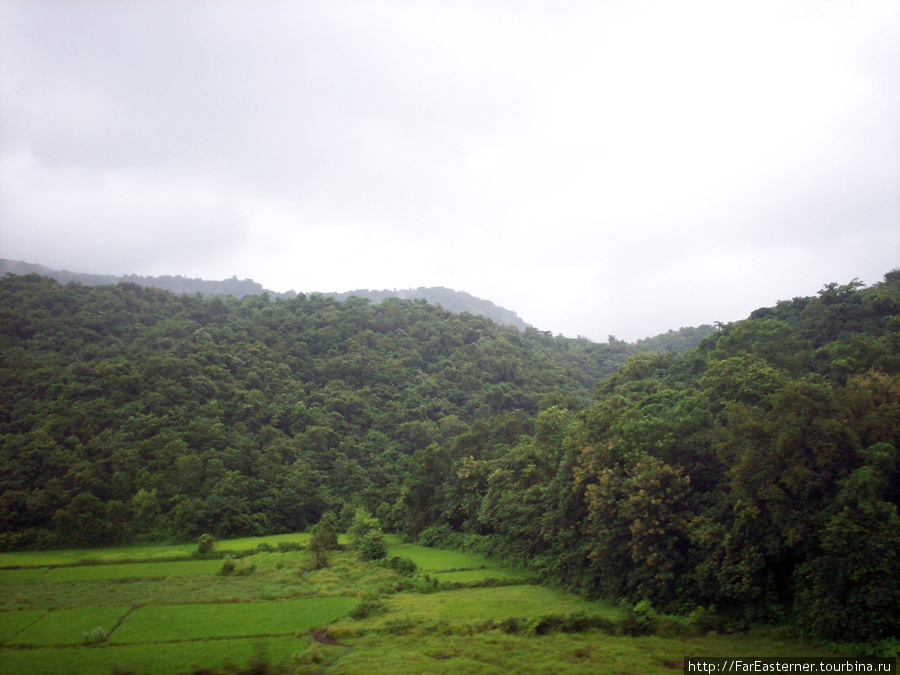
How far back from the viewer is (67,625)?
45.3ft

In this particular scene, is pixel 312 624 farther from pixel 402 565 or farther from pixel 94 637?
pixel 402 565

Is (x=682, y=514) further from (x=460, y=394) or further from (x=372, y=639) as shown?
(x=460, y=394)

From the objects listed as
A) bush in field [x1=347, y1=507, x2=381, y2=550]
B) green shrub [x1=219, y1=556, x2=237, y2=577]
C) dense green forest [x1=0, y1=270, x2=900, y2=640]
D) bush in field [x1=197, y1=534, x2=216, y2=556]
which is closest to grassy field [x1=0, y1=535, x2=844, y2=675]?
green shrub [x1=219, y1=556, x2=237, y2=577]

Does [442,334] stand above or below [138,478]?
above

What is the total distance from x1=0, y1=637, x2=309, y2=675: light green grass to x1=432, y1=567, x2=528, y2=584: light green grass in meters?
8.18

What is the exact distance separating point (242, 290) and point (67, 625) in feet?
372

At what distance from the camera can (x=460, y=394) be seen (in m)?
50.8

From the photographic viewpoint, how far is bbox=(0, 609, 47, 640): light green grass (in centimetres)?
1324

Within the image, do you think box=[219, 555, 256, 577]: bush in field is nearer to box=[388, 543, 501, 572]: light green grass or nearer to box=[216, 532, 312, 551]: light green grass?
box=[216, 532, 312, 551]: light green grass

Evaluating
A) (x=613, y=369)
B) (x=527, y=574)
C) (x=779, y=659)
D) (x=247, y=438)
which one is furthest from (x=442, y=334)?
(x=779, y=659)

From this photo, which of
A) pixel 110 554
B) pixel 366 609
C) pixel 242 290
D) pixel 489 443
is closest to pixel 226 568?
pixel 110 554

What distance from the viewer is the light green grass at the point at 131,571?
63.8 ft

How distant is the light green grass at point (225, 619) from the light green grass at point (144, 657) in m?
0.70

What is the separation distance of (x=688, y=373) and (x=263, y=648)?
2665 centimetres
